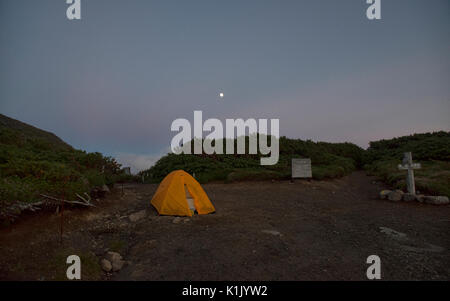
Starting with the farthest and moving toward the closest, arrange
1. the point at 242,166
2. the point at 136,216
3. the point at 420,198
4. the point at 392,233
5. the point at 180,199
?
the point at 242,166 → the point at 420,198 → the point at 180,199 → the point at 136,216 → the point at 392,233

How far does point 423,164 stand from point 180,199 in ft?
60.5

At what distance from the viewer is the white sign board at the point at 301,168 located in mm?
14656

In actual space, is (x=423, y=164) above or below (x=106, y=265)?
above

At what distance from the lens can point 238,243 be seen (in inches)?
202

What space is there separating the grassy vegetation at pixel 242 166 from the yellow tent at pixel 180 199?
24.8 ft

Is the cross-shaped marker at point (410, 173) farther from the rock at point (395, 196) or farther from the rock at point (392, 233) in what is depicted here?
the rock at point (392, 233)

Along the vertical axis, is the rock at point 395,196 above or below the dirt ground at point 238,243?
above

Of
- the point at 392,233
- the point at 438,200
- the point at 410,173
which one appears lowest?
the point at 392,233

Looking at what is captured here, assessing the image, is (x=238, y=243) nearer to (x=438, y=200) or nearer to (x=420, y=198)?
(x=420, y=198)

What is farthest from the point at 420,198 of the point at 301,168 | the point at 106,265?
the point at 106,265

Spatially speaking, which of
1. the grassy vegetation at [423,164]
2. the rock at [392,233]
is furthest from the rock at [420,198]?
the rock at [392,233]

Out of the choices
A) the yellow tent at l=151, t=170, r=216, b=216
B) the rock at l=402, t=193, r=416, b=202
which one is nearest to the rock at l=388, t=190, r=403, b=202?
the rock at l=402, t=193, r=416, b=202
